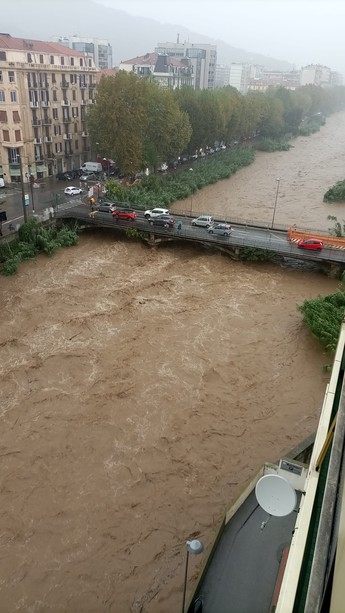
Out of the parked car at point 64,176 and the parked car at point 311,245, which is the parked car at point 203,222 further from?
the parked car at point 64,176

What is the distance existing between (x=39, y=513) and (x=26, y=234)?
23049 millimetres

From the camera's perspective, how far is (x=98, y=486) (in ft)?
52.4

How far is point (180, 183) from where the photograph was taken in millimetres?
51031

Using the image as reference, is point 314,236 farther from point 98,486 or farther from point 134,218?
point 98,486

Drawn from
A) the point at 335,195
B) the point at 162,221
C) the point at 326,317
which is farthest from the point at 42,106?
the point at 326,317

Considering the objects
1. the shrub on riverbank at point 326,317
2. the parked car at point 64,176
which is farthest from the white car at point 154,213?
the parked car at point 64,176

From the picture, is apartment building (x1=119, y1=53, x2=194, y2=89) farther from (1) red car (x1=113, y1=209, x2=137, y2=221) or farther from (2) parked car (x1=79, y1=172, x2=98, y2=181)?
(1) red car (x1=113, y1=209, x2=137, y2=221)

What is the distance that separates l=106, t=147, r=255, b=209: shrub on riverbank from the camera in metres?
42.8

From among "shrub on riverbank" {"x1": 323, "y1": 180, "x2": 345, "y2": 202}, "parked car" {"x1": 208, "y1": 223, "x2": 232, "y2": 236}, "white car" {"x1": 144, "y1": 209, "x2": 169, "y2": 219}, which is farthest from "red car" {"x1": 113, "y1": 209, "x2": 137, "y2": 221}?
"shrub on riverbank" {"x1": 323, "y1": 180, "x2": 345, "y2": 202}

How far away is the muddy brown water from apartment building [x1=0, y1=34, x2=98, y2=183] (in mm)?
18505

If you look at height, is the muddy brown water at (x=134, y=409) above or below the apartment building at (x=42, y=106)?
below

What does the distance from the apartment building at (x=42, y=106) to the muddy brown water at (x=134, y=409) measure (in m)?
18.5

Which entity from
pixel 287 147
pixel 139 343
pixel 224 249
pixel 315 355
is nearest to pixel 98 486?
pixel 139 343

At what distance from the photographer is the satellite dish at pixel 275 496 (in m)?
9.33
